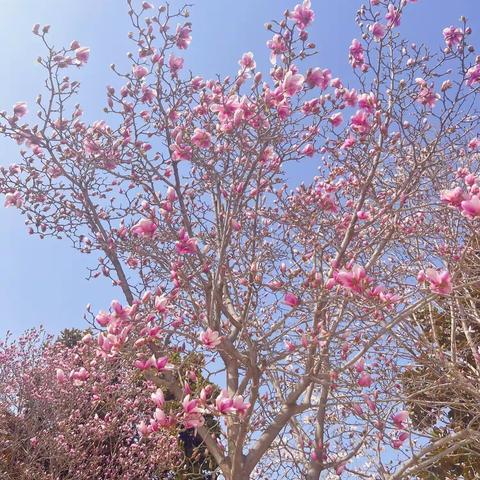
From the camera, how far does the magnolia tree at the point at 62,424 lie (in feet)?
21.1

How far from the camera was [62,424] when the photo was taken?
6.34 meters

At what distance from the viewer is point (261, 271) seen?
419 cm

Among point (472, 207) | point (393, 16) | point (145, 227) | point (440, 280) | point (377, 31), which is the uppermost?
point (393, 16)

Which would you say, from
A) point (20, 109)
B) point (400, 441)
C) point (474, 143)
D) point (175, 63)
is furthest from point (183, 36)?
point (400, 441)

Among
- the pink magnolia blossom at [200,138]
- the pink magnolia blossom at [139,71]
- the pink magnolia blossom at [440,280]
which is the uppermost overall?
the pink magnolia blossom at [139,71]

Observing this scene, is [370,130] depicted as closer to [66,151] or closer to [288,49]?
[288,49]

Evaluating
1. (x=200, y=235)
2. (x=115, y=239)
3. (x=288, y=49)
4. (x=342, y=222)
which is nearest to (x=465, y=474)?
(x=342, y=222)

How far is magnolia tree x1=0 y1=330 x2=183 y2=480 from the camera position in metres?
6.45

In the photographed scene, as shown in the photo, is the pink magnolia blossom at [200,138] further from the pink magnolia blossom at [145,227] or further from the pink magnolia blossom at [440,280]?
the pink magnolia blossom at [440,280]

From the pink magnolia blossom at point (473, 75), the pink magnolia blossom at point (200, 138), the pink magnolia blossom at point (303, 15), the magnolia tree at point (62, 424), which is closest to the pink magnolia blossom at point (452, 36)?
the pink magnolia blossom at point (473, 75)

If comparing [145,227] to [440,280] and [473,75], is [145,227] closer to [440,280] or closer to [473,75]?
[440,280]

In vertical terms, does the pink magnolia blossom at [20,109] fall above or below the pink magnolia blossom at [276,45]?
below

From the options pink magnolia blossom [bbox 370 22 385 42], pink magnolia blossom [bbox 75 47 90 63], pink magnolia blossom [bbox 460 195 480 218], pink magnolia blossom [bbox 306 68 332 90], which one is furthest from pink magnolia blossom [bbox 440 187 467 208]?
pink magnolia blossom [bbox 75 47 90 63]

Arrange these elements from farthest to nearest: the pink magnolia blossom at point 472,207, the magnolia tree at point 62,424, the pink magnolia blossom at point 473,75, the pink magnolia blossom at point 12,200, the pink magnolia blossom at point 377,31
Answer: the magnolia tree at point 62,424, the pink magnolia blossom at point 12,200, the pink magnolia blossom at point 377,31, the pink magnolia blossom at point 473,75, the pink magnolia blossom at point 472,207
